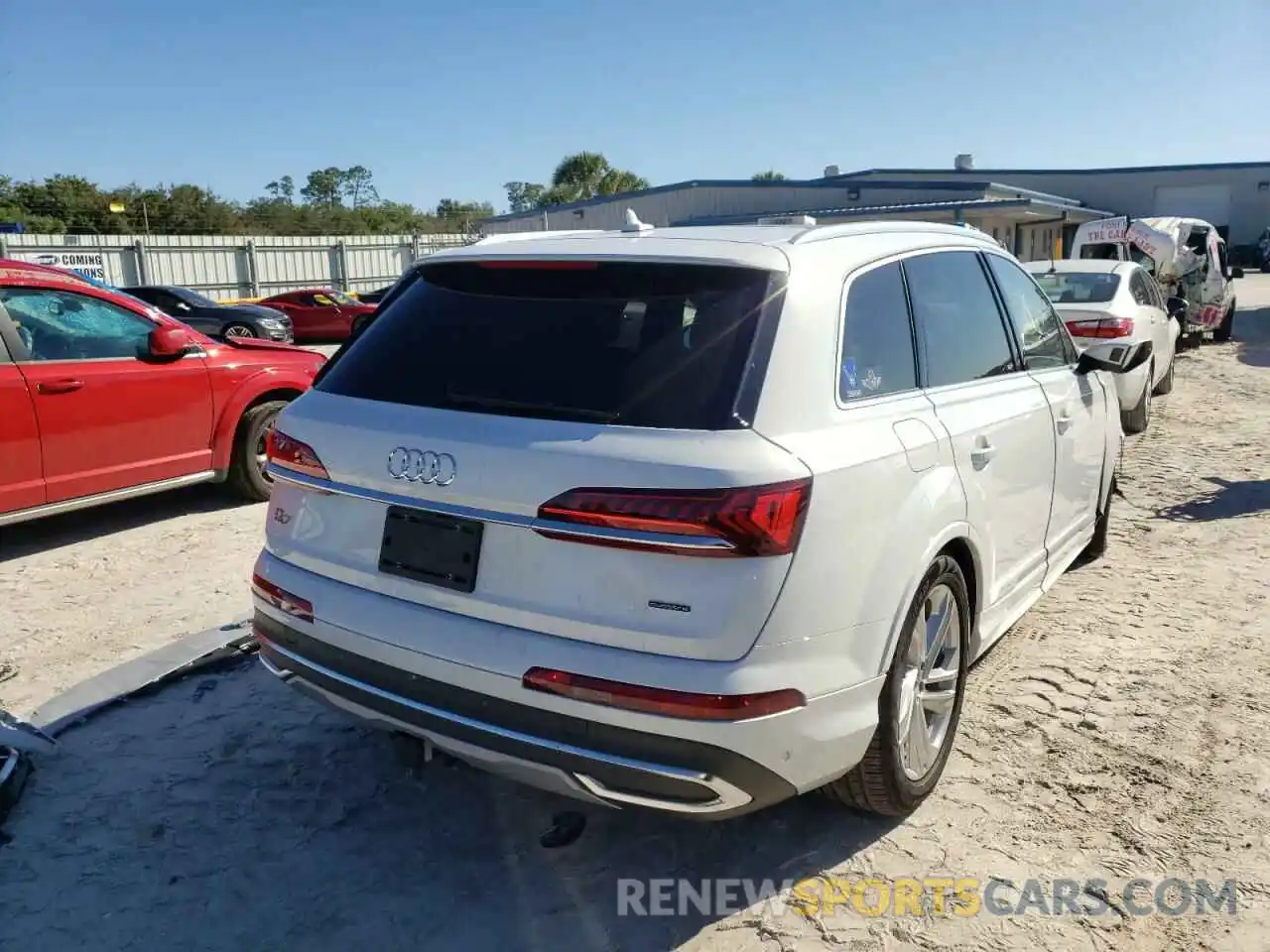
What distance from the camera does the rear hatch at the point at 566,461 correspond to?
230 cm

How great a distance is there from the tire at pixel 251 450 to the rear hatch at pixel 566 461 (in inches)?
164

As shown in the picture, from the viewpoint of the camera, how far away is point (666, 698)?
2.30m

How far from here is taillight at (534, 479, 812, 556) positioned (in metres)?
2.28

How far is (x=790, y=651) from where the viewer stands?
2389mm

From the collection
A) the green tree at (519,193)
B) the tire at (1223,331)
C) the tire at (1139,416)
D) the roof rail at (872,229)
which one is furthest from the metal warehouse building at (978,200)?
the green tree at (519,193)

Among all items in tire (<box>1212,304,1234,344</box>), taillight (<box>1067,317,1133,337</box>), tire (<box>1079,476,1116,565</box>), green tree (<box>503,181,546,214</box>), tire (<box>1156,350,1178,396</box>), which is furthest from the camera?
green tree (<box>503,181,546,214</box>)

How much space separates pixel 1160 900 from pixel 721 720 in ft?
4.89

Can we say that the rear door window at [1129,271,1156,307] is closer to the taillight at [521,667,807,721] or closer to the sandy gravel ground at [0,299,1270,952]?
the sandy gravel ground at [0,299,1270,952]

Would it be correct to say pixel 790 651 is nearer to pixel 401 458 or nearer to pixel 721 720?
pixel 721 720

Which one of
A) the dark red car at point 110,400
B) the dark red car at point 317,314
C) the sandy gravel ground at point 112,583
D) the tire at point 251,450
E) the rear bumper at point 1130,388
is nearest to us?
the sandy gravel ground at point 112,583

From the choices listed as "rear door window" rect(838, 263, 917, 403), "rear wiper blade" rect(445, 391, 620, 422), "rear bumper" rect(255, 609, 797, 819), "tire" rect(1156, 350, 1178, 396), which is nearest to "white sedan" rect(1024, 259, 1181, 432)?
"tire" rect(1156, 350, 1178, 396)

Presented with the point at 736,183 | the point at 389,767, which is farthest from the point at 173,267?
the point at 389,767

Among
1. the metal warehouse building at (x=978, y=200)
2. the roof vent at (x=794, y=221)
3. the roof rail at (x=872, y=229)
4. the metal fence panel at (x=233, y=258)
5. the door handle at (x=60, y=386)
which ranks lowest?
the door handle at (x=60, y=386)

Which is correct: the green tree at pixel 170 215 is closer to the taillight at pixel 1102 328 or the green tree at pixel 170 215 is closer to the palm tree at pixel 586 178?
the palm tree at pixel 586 178
